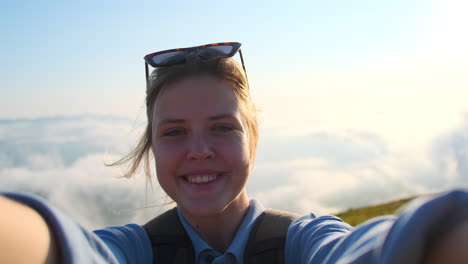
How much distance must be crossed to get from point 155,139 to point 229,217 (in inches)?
44.9

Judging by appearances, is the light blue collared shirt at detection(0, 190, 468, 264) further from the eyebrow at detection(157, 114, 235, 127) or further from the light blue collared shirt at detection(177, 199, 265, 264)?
the eyebrow at detection(157, 114, 235, 127)

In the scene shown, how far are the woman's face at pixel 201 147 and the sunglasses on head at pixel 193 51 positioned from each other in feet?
1.64

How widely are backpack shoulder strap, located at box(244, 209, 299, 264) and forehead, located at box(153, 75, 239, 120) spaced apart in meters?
1.20

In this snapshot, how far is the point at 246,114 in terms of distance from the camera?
4125mm

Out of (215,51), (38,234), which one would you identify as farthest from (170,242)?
(38,234)

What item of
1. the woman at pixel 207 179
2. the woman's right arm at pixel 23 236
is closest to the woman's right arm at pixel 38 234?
the woman's right arm at pixel 23 236

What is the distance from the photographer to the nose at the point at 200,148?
3.63 m

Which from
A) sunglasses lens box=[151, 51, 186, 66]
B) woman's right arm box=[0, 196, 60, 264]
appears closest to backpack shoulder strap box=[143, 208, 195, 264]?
sunglasses lens box=[151, 51, 186, 66]

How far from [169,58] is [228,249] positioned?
221 cm

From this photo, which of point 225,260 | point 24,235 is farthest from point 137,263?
point 24,235

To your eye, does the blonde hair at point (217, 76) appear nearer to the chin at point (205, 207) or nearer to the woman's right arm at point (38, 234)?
the chin at point (205, 207)

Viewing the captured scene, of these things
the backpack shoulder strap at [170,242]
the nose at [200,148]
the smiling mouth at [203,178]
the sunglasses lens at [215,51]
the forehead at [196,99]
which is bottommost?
the backpack shoulder strap at [170,242]

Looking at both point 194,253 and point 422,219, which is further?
point 194,253

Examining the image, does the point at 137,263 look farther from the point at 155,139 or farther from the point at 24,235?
the point at 24,235
